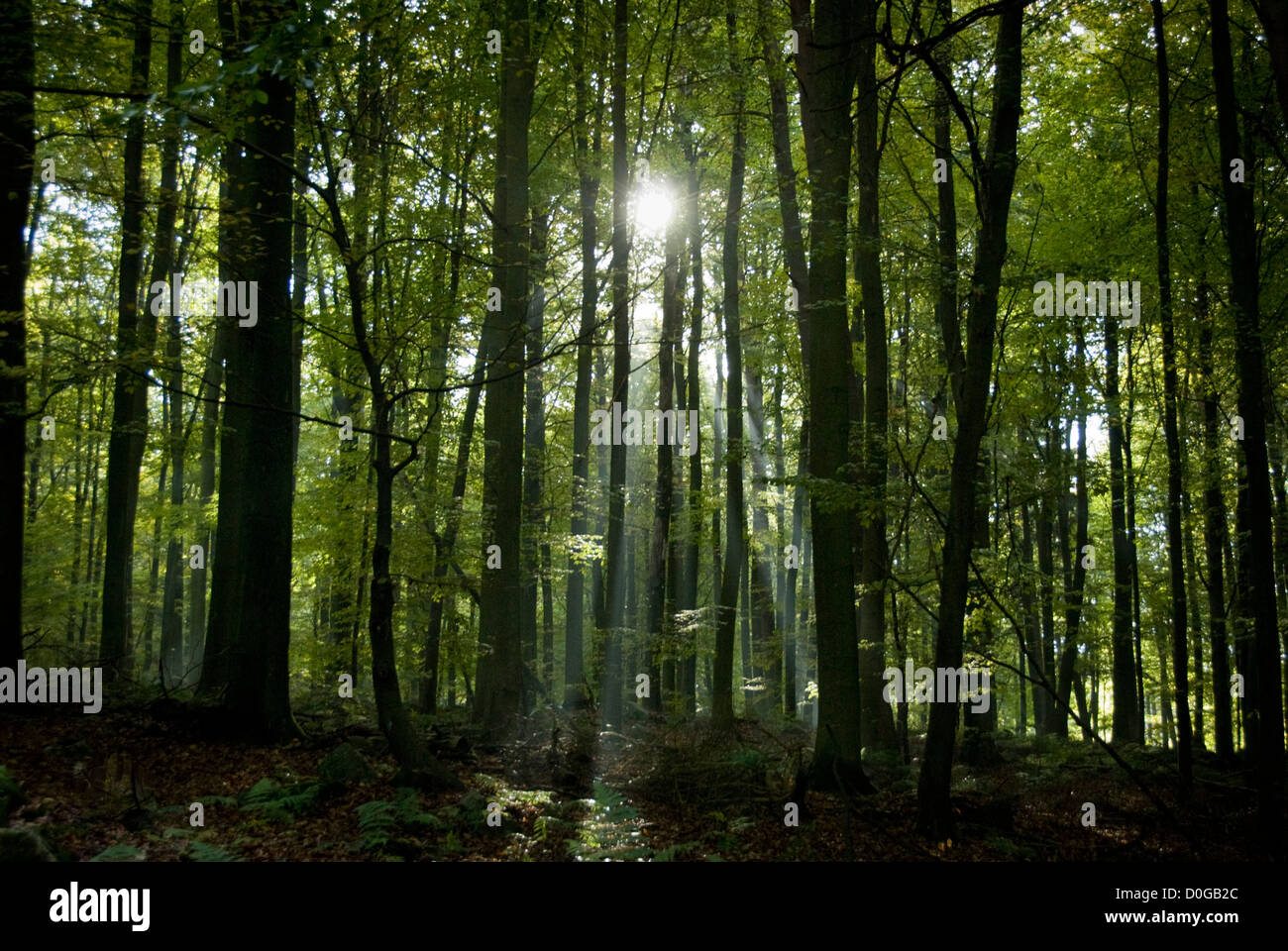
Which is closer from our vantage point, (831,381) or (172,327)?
(831,381)

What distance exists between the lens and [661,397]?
568 inches

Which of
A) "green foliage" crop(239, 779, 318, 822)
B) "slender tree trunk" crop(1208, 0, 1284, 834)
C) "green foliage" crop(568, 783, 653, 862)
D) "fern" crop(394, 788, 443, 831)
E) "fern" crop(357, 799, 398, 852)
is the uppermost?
"slender tree trunk" crop(1208, 0, 1284, 834)

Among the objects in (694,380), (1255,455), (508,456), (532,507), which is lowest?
(1255,455)

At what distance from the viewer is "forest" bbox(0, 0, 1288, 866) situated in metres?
6.72

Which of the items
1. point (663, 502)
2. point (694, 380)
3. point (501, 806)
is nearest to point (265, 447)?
point (501, 806)

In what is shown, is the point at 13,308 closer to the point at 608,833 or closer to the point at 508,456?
the point at 508,456

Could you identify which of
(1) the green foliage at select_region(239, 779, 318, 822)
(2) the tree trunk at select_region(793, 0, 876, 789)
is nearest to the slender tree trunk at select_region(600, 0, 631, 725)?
(2) the tree trunk at select_region(793, 0, 876, 789)

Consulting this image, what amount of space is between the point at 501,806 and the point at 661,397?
8806mm

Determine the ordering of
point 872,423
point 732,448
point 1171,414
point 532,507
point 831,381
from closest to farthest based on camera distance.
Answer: point 831,381 → point 1171,414 → point 872,423 → point 732,448 → point 532,507

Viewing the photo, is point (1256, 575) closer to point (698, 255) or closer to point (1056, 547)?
point (698, 255)

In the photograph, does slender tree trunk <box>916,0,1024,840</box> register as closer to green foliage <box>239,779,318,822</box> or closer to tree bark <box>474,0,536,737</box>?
green foliage <box>239,779,318,822</box>

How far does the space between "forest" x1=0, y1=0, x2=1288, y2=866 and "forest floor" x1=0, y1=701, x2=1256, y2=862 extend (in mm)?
60
